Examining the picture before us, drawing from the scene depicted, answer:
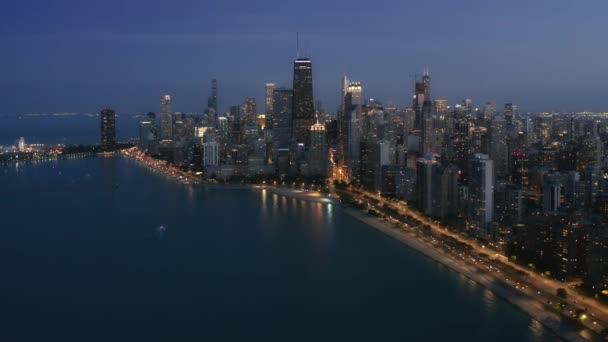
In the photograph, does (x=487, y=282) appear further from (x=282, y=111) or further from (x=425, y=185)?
(x=282, y=111)

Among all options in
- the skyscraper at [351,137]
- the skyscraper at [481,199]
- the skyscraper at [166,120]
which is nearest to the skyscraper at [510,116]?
the skyscraper at [351,137]

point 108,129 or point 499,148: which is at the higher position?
point 108,129

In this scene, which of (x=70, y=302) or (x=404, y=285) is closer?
(x=70, y=302)

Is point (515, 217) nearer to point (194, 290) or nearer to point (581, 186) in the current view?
point (581, 186)

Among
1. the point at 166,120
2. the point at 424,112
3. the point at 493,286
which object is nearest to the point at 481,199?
the point at 493,286

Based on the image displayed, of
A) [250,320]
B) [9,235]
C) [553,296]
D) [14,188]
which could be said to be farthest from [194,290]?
[14,188]

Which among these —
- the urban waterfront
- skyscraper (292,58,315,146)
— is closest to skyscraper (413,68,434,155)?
skyscraper (292,58,315,146)
